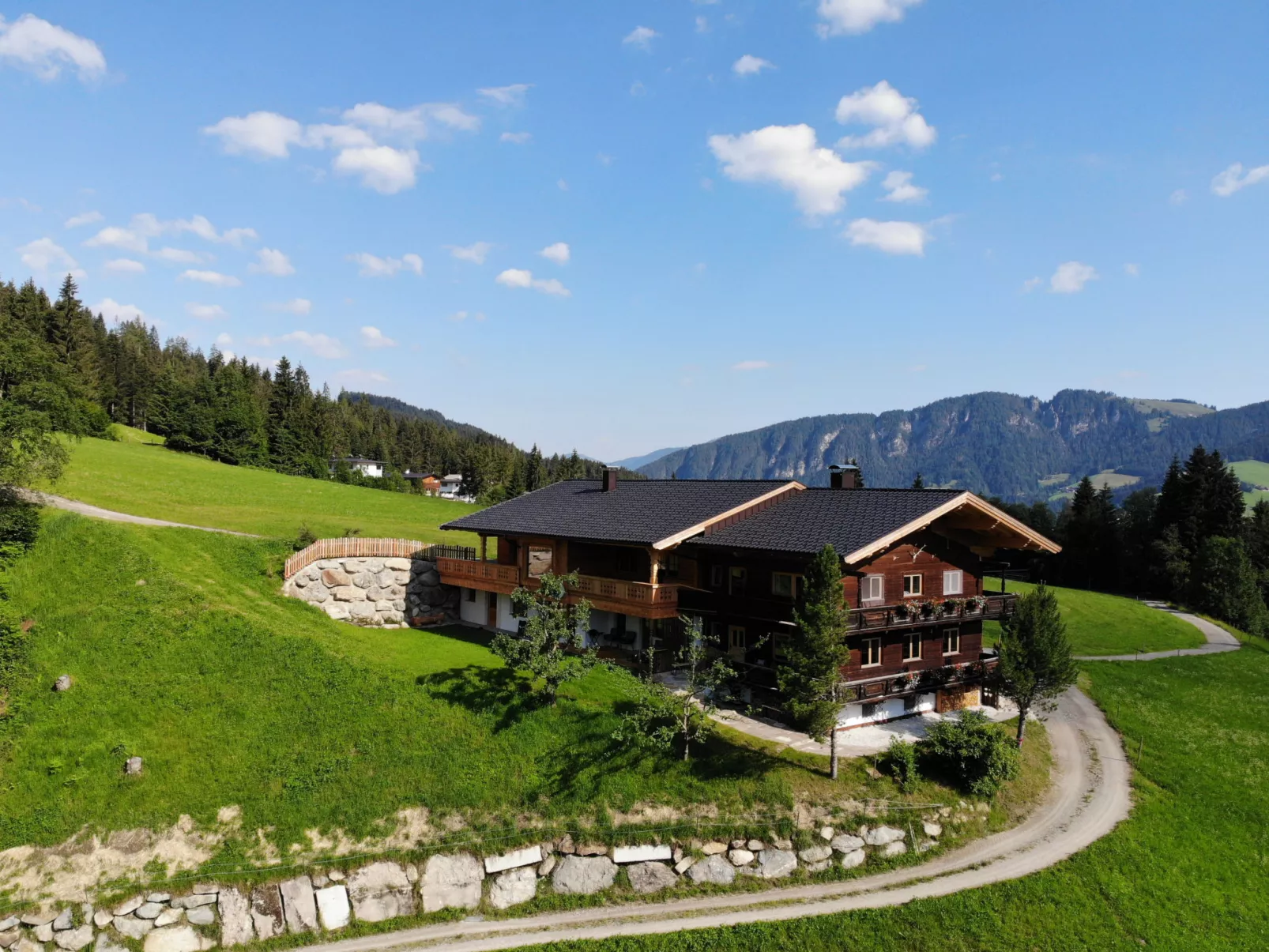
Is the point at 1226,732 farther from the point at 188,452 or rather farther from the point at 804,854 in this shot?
the point at 188,452

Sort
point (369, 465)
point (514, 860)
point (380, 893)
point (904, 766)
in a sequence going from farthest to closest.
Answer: point (369, 465) → point (904, 766) → point (514, 860) → point (380, 893)

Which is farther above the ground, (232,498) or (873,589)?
(232,498)

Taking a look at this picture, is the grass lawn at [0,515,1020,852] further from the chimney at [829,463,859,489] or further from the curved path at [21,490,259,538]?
the chimney at [829,463,859,489]

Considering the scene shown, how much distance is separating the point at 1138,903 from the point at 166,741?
31.1 meters

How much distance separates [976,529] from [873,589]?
6.76 meters

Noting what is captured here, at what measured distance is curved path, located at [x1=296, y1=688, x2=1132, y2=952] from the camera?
63.6 feet

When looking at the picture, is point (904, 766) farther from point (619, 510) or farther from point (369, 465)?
point (369, 465)

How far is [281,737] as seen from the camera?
23.8 meters

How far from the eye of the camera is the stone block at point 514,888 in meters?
20.7

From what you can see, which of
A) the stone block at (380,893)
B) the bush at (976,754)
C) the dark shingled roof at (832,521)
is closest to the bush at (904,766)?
the bush at (976,754)

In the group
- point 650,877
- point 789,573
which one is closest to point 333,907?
point 650,877

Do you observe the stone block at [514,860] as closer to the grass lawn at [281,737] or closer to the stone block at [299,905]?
the grass lawn at [281,737]

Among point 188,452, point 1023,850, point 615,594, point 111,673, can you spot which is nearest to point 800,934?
point 1023,850

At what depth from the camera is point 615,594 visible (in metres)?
31.7
